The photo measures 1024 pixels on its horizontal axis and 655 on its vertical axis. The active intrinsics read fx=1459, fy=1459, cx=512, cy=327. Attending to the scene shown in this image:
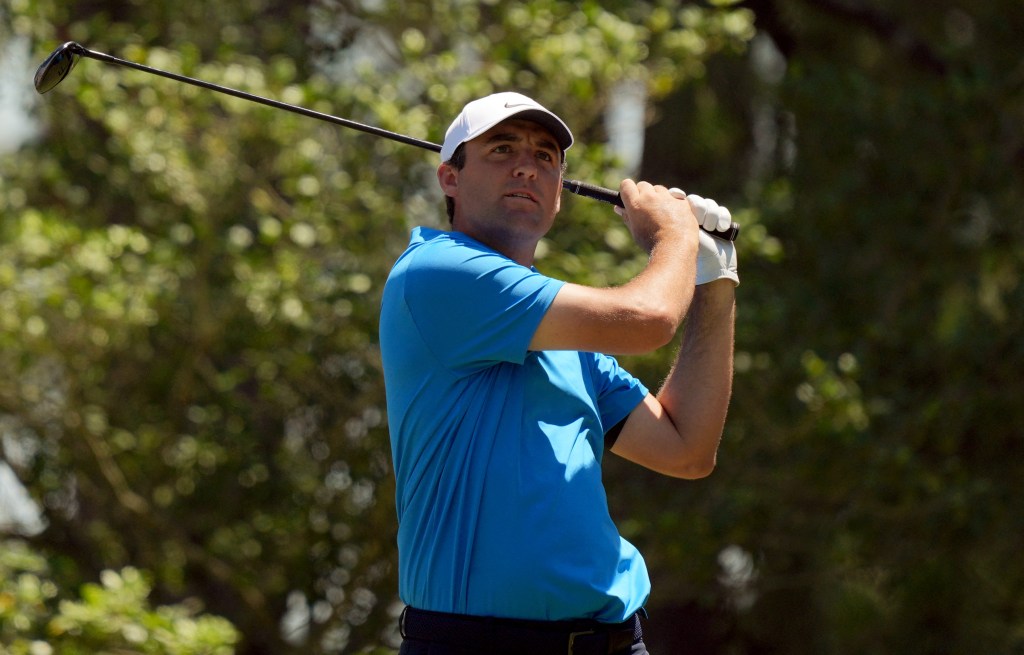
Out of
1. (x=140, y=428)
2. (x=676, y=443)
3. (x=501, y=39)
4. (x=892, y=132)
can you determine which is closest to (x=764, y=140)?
(x=892, y=132)

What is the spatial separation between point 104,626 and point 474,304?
3526mm

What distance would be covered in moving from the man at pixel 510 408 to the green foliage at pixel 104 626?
10.3 feet

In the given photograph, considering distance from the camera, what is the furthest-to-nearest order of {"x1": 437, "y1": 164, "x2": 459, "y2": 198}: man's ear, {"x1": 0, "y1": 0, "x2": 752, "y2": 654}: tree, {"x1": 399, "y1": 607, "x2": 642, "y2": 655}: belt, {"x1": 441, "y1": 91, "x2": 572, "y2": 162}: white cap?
{"x1": 0, "y1": 0, "x2": 752, "y2": 654}: tree, {"x1": 437, "y1": 164, "x2": 459, "y2": 198}: man's ear, {"x1": 441, "y1": 91, "x2": 572, "y2": 162}: white cap, {"x1": 399, "y1": 607, "x2": 642, "y2": 655}: belt

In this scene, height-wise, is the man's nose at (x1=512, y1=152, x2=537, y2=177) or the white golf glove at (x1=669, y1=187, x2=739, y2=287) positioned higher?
the man's nose at (x1=512, y1=152, x2=537, y2=177)

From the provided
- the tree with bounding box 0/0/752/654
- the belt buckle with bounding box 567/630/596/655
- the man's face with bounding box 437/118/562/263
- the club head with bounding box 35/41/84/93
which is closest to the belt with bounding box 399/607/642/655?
the belt buckle with bounding box 567/630/596/655

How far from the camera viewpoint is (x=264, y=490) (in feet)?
23.1

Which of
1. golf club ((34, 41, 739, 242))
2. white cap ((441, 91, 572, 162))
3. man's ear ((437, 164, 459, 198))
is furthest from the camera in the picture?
golf club ((34, 41, 739, 242))

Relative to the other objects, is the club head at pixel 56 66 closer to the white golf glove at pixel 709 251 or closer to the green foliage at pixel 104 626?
the white golf glove at pixel 709 251

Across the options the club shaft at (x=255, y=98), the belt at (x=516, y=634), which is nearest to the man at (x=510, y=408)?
the belt at (x=516, y=634)

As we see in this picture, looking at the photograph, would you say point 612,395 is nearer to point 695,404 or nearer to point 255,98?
point 695,404

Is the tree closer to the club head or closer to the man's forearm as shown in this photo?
the club head

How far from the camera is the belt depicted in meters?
2.55

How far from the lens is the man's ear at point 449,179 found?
2971mm

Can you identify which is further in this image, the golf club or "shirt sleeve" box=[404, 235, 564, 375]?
the golf club
